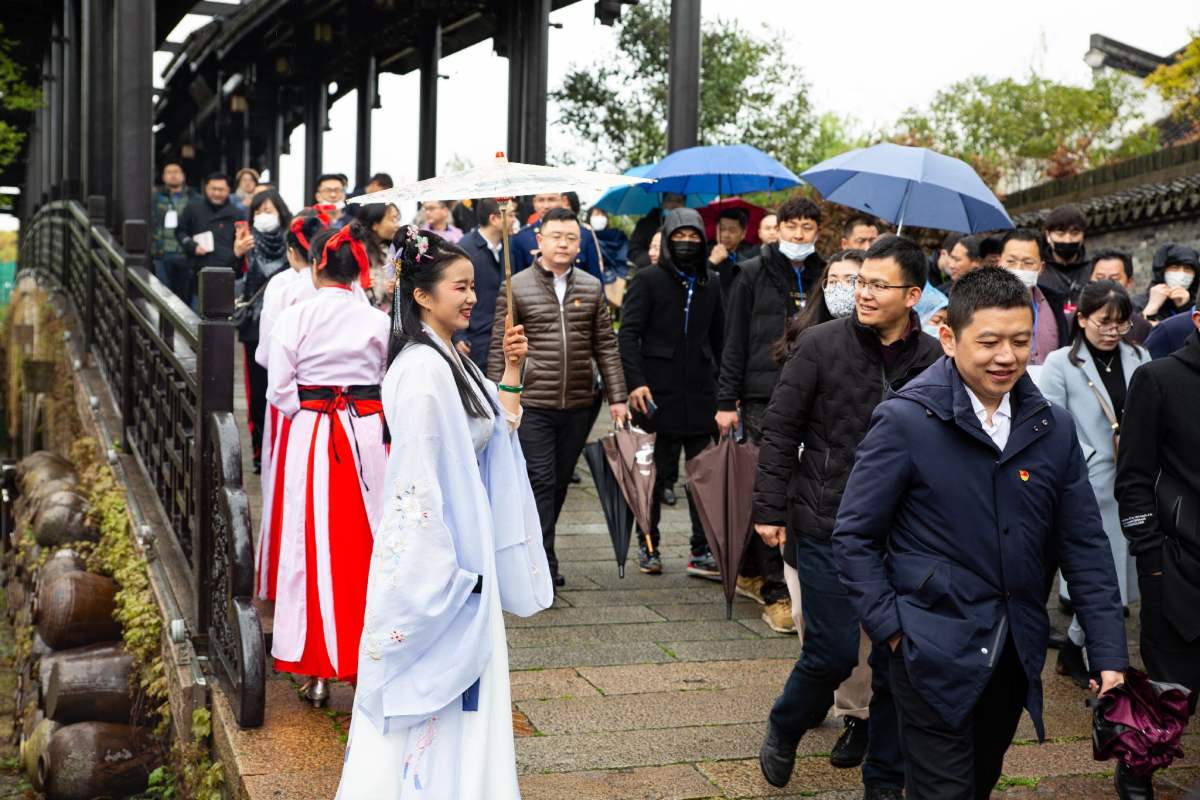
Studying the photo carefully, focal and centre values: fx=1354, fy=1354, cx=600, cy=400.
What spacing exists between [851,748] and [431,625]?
5.98ft

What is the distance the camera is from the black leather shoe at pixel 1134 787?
421 cm

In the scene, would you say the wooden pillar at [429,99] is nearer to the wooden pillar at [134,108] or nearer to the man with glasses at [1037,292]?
the wooden pillar at [134,108]

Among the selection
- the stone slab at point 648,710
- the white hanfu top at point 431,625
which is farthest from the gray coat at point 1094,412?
the white hanfu top at point 431,625

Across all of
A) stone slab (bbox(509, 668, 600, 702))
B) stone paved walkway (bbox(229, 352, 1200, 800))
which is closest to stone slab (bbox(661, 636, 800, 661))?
stone paved walkway (bbox(229, 352, 1200, 800))

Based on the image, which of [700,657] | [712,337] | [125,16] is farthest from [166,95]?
[700,657]

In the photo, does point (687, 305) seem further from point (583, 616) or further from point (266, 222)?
point (266, 222)

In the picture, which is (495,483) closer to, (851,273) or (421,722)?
(421,722)

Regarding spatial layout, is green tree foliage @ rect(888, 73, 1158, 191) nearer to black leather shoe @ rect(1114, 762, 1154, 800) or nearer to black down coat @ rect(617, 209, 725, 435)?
black down coat @ rect(617, 209, 725, 435)

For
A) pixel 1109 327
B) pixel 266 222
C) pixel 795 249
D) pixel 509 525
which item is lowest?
pixel 509 525

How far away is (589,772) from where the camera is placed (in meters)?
4.38

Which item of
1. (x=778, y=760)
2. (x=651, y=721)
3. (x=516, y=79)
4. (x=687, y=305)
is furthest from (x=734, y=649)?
(x=516, y=79)

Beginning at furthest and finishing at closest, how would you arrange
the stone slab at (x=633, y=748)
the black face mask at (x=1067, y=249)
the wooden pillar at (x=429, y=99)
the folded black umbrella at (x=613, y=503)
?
1. the wooden pillar at (x=429, y=99)
2. the black face mask at (x=1067, y=249)
3. the folded black umbrella at (x=613, y=503)
4. the stone slab at (x=633, y=748)

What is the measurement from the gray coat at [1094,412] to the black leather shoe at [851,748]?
1.98 m

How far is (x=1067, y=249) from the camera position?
7.02 m
